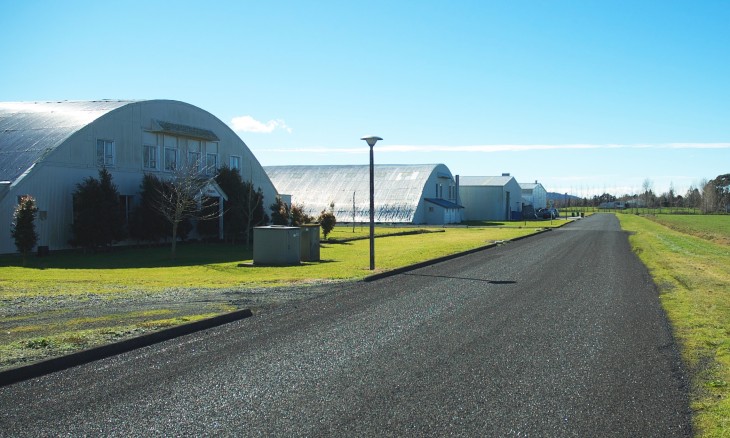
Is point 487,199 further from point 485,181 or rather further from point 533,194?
point 533,194

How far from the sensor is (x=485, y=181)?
91.2m

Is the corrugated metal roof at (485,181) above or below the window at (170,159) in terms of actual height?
above

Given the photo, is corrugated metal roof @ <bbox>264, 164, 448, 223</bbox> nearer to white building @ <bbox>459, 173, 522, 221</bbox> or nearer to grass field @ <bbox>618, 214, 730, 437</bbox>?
white building @ <bbox>459, 173, 522, 221</bbox>

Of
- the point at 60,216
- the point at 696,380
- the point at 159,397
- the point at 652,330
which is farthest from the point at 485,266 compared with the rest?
the point at 60,216

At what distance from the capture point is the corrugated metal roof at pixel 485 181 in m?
89.6

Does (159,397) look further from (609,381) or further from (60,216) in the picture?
(60,216)

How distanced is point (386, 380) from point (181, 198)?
76.1 feet

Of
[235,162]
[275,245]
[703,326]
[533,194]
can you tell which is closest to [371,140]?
[275,245]

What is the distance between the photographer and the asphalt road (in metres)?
5.61

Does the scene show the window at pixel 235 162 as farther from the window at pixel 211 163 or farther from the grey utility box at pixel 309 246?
the grey utility box at pixel 309 246

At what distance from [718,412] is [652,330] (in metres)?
4.24

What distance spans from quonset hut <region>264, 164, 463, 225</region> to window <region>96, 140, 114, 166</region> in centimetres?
3350

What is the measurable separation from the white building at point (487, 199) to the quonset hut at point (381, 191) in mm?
12175

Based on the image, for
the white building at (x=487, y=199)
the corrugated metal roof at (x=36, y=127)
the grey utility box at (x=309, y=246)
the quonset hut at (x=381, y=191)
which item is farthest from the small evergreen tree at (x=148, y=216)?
the white building at (x=487, y=199)
